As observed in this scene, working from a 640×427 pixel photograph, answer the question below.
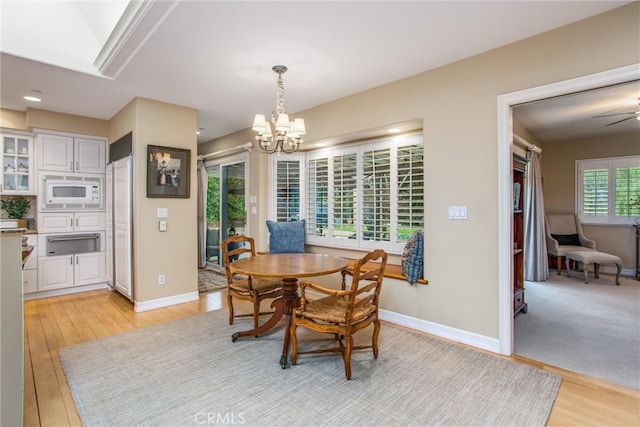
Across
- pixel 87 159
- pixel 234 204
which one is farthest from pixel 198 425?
pixel 87 159

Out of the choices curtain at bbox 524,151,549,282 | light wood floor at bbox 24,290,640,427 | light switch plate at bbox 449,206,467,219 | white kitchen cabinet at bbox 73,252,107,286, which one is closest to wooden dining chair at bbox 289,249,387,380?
light switch plate at bbox 449,206,467,219

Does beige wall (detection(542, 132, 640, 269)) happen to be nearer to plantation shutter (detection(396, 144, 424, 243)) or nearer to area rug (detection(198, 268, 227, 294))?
plantation shutter (detection(396, 144, 424, 243))

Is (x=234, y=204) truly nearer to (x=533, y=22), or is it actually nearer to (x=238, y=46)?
(x=238, y=46)

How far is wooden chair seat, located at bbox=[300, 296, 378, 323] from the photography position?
7.27 ft

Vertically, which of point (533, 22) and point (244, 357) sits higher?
point (533, 22)

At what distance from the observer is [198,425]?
176cm

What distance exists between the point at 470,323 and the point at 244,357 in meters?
1.99

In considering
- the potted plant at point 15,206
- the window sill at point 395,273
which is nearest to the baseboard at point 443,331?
the window sill at point 395,273

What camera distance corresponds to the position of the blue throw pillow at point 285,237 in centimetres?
425

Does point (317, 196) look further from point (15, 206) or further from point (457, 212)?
point (15, 206)

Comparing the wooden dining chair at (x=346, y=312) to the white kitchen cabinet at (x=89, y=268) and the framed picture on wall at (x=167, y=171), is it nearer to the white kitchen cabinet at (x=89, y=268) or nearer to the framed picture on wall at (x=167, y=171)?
the framed picture on wall at (x=167, y=171)

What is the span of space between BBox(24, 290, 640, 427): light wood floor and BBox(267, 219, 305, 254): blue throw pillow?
3.26 ft

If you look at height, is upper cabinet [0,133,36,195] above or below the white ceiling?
below

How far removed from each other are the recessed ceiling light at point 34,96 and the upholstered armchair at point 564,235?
7.85 m
